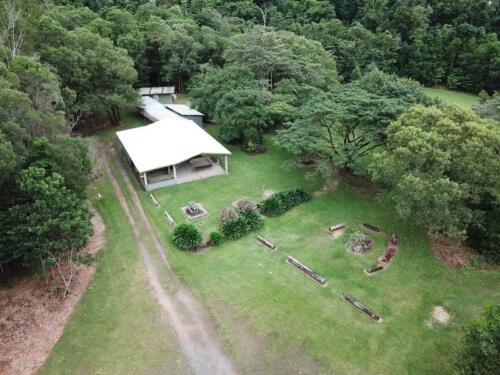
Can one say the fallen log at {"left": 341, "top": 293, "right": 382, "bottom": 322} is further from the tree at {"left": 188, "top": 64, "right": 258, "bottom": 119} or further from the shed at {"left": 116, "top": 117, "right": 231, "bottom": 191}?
the tree at {"left": 188, "top": 64, "right": 258, "bottom": 119}

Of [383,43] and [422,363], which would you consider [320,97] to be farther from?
[383,43]

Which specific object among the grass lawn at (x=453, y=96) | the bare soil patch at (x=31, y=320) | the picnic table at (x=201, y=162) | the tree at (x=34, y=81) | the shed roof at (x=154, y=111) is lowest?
the bare soil patch at (x=31, y=320)

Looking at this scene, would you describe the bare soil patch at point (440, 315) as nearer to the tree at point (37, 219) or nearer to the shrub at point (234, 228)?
the shrub at point (234, 228)

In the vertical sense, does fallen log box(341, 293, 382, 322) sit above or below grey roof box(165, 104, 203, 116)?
below

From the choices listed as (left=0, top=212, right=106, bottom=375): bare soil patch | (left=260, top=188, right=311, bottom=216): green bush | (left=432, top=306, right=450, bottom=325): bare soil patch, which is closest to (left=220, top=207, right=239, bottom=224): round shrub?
(left=260, top=188, right=311, bottom=216): green bush

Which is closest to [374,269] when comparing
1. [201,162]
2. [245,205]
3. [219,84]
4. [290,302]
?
[290,302]

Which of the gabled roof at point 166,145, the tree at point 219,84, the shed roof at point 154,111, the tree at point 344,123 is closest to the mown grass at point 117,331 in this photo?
the gabled roof at point 166,145
